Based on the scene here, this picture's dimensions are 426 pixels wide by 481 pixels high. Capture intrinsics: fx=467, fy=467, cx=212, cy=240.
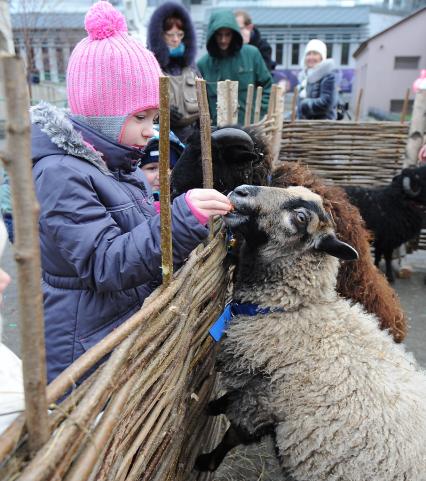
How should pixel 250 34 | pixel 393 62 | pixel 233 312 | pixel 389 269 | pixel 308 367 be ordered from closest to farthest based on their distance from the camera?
pixel 308 367, pixel 233 312, pixel 389 269, pixel 250 34, pixel 393 62

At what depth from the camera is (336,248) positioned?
2092mm

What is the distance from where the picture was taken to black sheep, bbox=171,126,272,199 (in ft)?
9.03

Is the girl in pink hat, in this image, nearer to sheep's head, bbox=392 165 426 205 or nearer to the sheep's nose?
the sheep's nose

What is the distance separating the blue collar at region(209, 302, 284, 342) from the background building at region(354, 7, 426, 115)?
2914 cm

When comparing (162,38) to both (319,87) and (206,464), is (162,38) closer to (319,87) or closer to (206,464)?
(319,87)

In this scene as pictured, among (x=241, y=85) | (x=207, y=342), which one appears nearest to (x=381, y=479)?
(x=207, y=342)

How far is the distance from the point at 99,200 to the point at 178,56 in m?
2.83

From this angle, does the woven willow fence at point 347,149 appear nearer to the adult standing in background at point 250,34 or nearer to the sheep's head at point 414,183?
the sheep's head at point 414,183

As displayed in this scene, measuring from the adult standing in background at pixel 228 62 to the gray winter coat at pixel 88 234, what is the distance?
350 centimetres

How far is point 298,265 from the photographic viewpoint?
2.20 metres

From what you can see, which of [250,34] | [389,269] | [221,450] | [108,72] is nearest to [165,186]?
[108,72]

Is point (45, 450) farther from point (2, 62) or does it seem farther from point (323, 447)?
point (323, 447)

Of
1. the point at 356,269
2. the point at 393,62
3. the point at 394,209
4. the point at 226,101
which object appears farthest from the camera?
the point at 393,62

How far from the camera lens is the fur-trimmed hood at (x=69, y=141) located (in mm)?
1598
